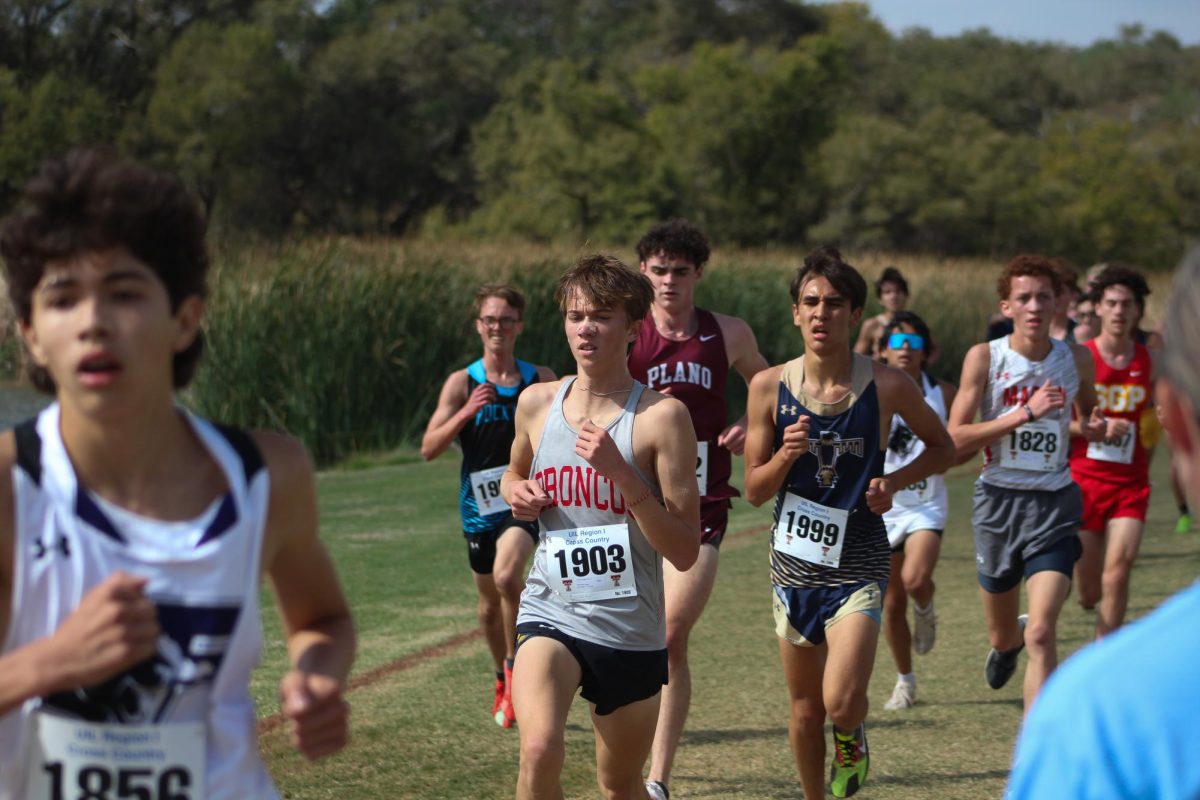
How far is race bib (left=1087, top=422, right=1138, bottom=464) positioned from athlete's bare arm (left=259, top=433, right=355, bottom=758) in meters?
6.46

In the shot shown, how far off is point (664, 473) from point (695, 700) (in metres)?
3.26

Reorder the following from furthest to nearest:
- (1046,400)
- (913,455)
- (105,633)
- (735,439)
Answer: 1. (913,455)
2. (1046,400)
3. (735,439)
4. (105,633)

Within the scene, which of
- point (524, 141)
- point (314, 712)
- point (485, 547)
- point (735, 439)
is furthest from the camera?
point (524, 141)

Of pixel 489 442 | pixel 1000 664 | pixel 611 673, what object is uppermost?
pixel 489 442

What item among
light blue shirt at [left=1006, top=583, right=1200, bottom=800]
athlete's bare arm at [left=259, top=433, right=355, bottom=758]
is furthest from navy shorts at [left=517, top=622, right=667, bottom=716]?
light blue shirt at [left=1006, top=583, right=1200, bottom=800]

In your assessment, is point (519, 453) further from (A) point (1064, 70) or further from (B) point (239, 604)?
(A) point (1064, 70)

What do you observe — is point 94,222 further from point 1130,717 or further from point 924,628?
point 924,628

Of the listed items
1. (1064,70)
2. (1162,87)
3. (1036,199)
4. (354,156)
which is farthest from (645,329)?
(1162,87)

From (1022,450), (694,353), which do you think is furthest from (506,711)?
(1022,450)

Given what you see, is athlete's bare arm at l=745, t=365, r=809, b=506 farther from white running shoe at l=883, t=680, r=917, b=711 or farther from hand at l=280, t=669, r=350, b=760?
hand at l=280, t=669, r=350, b=760

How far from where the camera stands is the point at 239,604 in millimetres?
2414

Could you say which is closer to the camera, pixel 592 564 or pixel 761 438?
pixel 592 564

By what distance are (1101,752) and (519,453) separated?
12.8 feet

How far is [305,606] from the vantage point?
2.71 m
